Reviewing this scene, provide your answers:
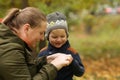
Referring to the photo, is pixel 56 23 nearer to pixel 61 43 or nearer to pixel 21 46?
pixel 61 43

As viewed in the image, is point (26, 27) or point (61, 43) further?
point (61, 43)

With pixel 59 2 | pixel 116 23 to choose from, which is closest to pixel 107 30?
pixel 116 23

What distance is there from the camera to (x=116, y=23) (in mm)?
24344

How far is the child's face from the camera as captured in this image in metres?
4.32

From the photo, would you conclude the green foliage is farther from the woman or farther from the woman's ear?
the woman's ear

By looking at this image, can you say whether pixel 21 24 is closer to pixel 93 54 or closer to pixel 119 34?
pixel 93 54

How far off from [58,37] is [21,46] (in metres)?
0.89

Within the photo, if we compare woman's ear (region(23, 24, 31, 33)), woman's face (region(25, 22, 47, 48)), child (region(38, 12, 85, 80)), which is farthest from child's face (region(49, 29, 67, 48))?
woman's ear (region(23, 24, 31, 33))

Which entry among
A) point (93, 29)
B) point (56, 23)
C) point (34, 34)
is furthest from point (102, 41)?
point (34, 34)

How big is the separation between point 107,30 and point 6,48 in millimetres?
20640

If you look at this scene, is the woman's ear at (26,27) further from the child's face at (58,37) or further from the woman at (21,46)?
the child's face at (58,37)

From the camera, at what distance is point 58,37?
432 cm

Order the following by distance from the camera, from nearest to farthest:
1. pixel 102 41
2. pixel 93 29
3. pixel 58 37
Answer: pixel 58 37, pixel 102 41, pixel 93 29

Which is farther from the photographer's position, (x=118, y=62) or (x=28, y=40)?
(x=118, y=62)
